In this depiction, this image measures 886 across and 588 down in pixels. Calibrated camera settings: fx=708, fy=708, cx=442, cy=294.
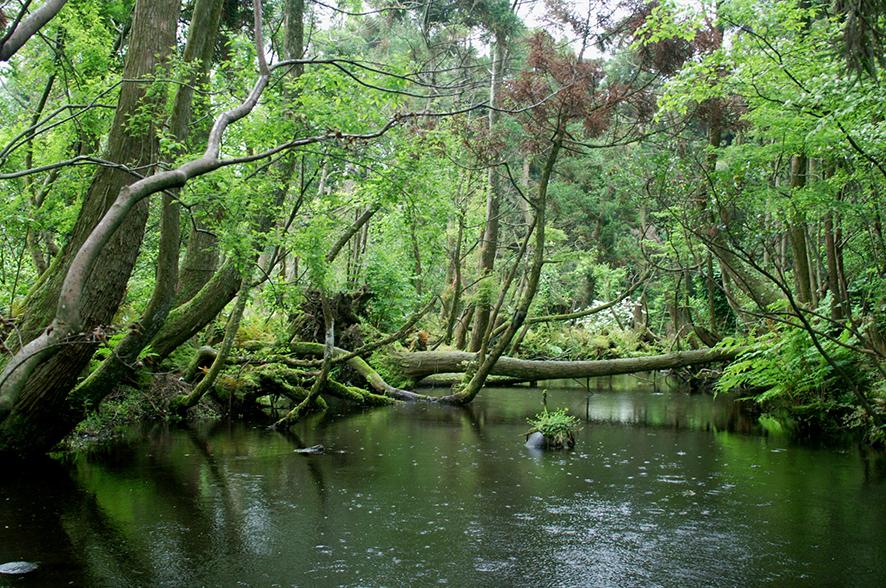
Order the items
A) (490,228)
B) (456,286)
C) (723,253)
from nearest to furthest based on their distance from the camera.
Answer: (723,253) → (456,286) → (490,228)

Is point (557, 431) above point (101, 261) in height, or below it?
below

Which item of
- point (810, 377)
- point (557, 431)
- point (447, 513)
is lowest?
point (447, 513)

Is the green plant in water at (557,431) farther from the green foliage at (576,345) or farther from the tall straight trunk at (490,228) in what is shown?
the green foliage at (576,345)

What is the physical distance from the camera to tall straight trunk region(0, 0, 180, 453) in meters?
8.41

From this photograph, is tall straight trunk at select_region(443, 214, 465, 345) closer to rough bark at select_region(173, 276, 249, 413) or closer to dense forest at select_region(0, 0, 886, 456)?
dense forest at select_region(0, 0, 886, 456)

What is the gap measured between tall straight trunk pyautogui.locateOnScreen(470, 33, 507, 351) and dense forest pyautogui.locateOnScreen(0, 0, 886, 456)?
147mm

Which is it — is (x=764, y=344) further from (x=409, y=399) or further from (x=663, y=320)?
(x=663, y=320)

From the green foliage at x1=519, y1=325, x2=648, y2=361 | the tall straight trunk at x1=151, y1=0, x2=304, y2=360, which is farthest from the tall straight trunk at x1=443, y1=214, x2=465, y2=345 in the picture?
the tall straight trunk at x1=151, y1=0, x2=304, y2=360

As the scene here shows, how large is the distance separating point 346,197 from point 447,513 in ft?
26.9

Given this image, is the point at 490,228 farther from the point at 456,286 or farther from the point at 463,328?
the point at 456,286

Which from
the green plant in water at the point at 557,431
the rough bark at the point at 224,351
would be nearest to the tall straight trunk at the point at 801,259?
the green plant in water at the point at 557,431

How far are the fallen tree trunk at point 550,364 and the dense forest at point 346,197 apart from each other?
2.8 inches

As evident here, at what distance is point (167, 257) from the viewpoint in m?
8.49

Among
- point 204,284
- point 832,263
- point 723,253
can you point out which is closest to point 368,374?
point 204,284
